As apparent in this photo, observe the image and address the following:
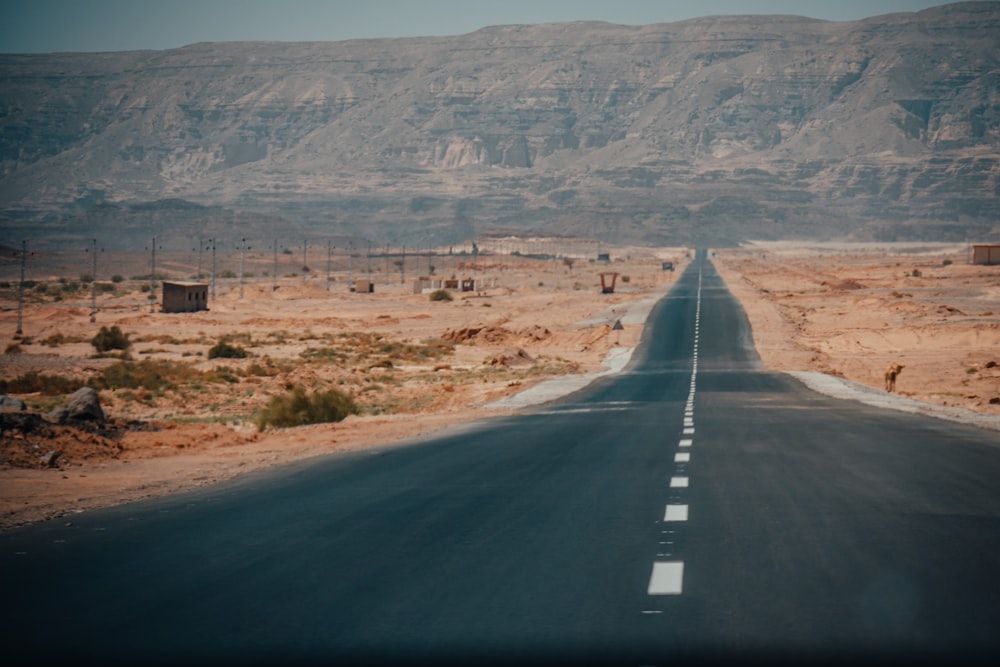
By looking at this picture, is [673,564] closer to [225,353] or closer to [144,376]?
[144,376]

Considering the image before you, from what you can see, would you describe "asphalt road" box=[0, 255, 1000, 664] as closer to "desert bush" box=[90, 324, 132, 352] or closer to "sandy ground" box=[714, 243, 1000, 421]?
"sandy ground" box=[714, 243, 1000, 421]

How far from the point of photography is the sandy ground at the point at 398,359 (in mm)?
19469

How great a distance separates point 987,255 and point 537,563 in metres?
147

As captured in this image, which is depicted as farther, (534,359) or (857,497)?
(534,359)

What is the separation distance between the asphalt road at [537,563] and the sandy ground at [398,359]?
2550 millimetres

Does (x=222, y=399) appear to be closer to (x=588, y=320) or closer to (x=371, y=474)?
(x=371, y=474)

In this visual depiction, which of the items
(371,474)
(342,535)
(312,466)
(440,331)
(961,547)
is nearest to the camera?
(961,547)

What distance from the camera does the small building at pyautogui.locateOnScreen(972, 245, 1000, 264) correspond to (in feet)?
476

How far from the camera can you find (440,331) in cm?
7525

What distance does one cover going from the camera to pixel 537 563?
30.3 ft

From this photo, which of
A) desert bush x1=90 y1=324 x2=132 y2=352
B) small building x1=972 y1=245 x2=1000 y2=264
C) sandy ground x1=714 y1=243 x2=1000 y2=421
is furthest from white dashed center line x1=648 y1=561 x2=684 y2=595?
small building x1=972 y1=245 x2=1000 y2=264

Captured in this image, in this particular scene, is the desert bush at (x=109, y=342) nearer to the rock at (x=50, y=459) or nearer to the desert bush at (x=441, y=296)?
the rock at (x=50, y=459)

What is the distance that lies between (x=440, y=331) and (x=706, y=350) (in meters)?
22.7

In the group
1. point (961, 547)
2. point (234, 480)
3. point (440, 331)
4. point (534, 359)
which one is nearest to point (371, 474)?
point (234, 480)
